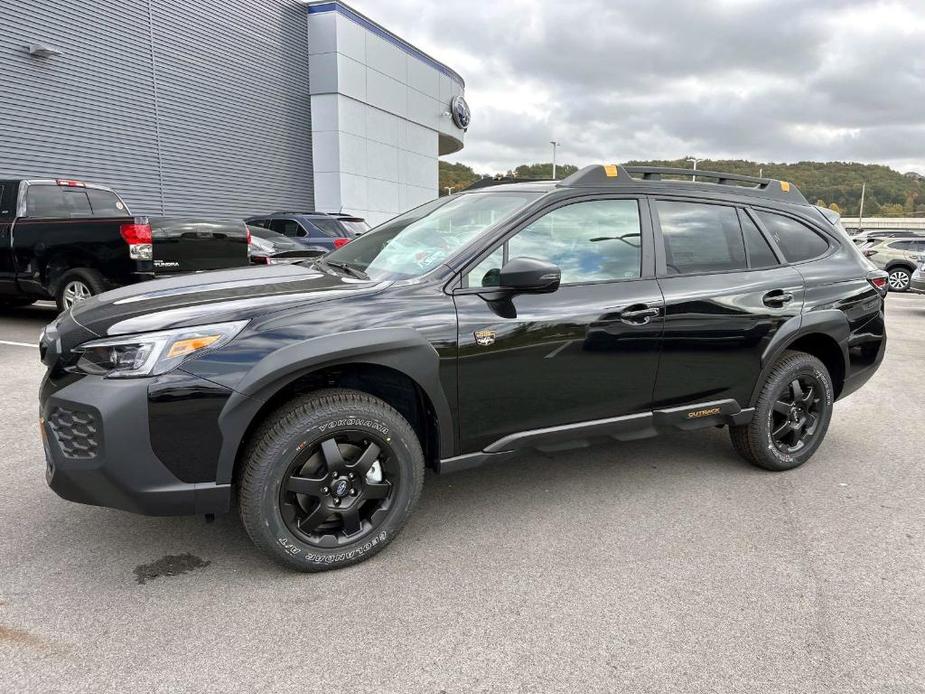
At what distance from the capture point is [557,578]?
2.80 metres

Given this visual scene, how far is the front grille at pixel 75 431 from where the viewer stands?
242 cm

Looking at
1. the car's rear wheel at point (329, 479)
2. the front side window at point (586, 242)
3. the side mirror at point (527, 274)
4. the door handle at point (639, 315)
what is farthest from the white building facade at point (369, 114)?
the car's rear wheel at point (329, 479)

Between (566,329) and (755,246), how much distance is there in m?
1.52

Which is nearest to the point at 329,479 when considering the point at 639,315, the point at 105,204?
the point at 639,315

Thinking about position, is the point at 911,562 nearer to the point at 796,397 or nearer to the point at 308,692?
the point at 796,397

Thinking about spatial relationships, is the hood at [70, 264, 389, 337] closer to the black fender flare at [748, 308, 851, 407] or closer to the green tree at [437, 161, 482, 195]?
the black fender flare at [748, 308, 851, 407]

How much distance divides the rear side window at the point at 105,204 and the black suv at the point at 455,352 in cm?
575

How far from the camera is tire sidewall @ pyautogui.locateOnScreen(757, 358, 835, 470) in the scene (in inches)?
151

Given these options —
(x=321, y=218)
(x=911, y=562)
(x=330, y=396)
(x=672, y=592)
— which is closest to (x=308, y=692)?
(x=330, y=396)

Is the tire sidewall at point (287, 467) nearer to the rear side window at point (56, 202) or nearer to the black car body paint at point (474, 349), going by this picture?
the black car body paint at point (474, 349)

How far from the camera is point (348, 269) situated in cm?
342

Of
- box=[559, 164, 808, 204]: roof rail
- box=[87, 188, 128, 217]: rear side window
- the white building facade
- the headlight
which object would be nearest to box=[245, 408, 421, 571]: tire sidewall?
the headlight

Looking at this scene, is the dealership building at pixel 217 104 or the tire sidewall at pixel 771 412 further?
the dealership building at pixel 217 104

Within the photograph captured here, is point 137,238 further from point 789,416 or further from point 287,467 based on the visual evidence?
point 789,416
